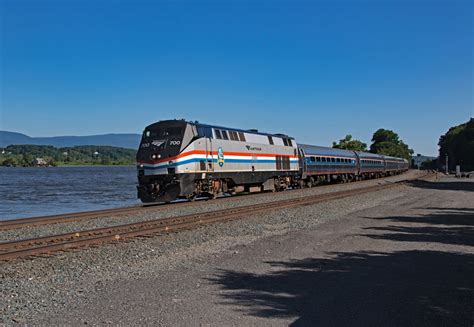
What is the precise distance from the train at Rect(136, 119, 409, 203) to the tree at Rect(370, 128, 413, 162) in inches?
5028

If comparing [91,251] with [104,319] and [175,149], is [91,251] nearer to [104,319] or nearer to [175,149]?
[104,319]

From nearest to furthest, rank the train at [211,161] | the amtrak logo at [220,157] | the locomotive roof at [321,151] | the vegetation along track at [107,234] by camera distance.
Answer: the vegetation along track at [107,234], the train at [211,161], the amtrak logo at [220,157], the locomotive roof at [321,151]

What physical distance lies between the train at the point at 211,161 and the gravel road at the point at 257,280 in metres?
8.55

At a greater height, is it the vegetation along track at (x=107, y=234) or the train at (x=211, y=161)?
the train at (x=211, y=161)

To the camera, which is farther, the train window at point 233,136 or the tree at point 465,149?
the tree at point 465,149

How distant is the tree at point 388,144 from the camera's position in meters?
158

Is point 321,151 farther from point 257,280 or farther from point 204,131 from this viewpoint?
point 257,280

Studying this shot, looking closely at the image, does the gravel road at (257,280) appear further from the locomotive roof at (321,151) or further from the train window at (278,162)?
the locomotive roof at (321,151)

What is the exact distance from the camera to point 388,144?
6334 inches

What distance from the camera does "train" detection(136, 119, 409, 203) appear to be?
22.5m

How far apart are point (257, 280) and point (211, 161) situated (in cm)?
1621

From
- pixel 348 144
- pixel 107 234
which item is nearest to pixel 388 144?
pixel 348 144

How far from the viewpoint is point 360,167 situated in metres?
53.1

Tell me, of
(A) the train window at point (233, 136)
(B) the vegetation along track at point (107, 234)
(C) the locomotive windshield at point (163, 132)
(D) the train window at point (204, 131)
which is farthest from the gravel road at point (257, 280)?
(A) the train window at point (233, 136)
